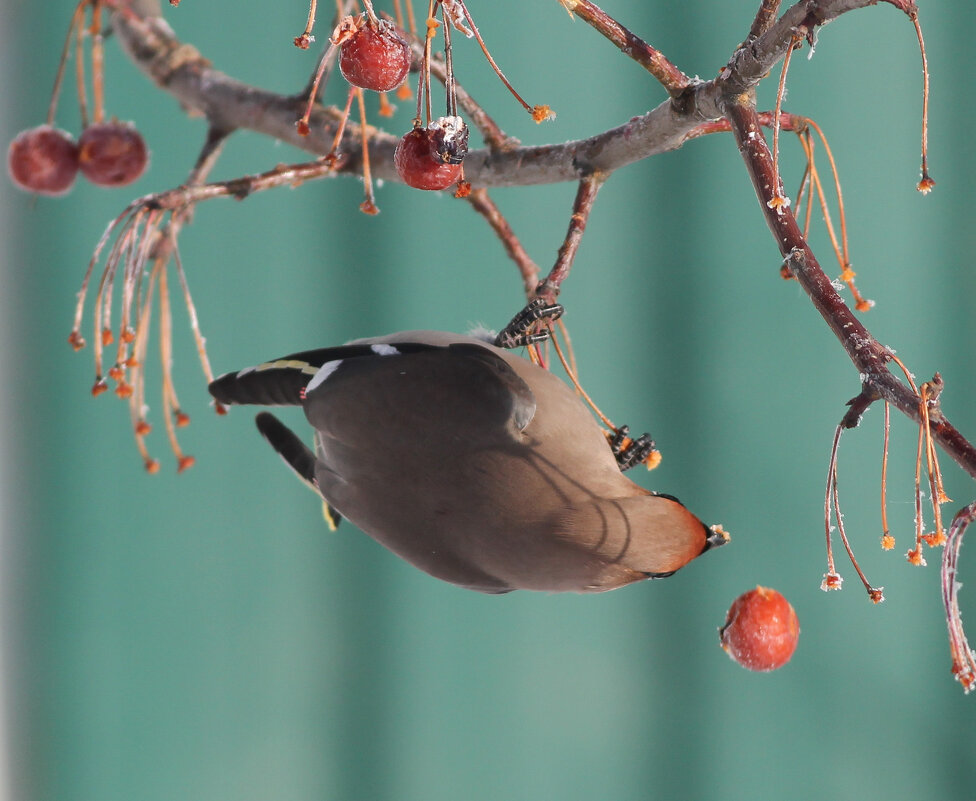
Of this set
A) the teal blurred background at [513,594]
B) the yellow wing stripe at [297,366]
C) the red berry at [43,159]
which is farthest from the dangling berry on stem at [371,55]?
the teal blurred background at [513,594]

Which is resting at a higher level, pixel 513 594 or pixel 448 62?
pixel 448 62

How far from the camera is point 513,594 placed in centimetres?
142

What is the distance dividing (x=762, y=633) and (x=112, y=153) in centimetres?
67

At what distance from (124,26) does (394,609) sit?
0.89 metres

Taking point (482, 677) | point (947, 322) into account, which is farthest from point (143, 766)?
point (947, 322)

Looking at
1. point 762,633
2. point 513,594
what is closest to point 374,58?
point 762,633

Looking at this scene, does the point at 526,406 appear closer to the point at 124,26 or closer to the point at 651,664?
the point at 124,26

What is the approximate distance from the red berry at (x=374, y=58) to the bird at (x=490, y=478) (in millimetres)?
191

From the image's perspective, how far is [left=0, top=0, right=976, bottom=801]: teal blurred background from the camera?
4.28 feet

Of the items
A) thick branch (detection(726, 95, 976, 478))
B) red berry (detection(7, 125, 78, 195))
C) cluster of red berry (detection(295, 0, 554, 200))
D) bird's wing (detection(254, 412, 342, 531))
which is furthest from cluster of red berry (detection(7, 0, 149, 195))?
thick branch (detection(726, 95, 976, 478))

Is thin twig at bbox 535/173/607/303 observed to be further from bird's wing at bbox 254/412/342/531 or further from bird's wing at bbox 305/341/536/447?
bird's wing at bbox 254/412/342/531

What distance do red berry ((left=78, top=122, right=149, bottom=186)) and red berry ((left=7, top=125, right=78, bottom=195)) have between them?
1cm

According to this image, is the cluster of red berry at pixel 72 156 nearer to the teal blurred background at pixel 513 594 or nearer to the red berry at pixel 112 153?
the red berry at pixel 112 153

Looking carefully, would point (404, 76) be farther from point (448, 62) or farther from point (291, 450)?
point (291, 450)
